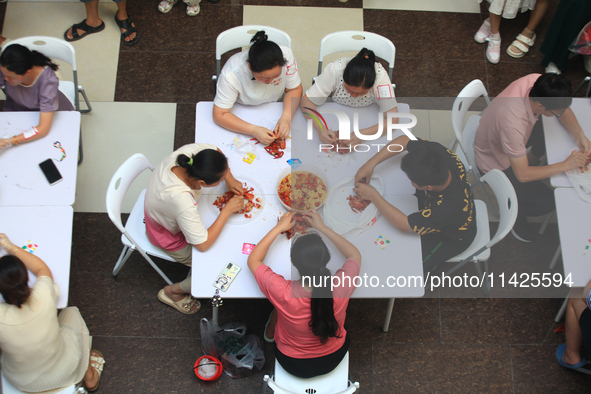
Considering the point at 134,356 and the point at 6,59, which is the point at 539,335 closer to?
the point at 134,356

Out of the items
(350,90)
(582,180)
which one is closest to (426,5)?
(350,90)

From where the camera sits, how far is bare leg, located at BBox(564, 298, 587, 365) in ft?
8.15

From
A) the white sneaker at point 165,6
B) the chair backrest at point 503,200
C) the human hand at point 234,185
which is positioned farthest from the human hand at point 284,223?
the white sneaker at point 165,6

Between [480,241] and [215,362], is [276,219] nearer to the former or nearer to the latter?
[215,362]

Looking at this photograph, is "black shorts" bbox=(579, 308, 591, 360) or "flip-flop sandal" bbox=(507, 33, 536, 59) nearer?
"black shorts" bbox=(579, 308, 591, 360)

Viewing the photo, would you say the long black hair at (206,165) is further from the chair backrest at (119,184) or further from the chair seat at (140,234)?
the chair seat at (140,234)

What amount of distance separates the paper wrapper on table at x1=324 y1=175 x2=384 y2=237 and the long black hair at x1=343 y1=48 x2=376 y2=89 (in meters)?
0.49

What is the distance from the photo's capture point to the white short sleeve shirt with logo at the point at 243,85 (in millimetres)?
2332

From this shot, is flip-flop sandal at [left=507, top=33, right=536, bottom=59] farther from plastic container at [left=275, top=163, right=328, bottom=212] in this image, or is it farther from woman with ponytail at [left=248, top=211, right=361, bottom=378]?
woman with ponytail at [left=248, top=211, right=361, bottom=378]

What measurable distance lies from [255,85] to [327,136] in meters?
0.47

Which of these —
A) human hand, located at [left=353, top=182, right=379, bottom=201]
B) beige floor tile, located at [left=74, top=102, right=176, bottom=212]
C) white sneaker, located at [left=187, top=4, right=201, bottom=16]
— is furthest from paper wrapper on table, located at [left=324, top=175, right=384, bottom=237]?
white sneaker, located at [left=187, top=4, right=201, bottom=16]

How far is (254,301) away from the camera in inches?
110

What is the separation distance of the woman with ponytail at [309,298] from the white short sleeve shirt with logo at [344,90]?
2.38 feet

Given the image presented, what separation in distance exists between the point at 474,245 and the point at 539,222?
82 cm
